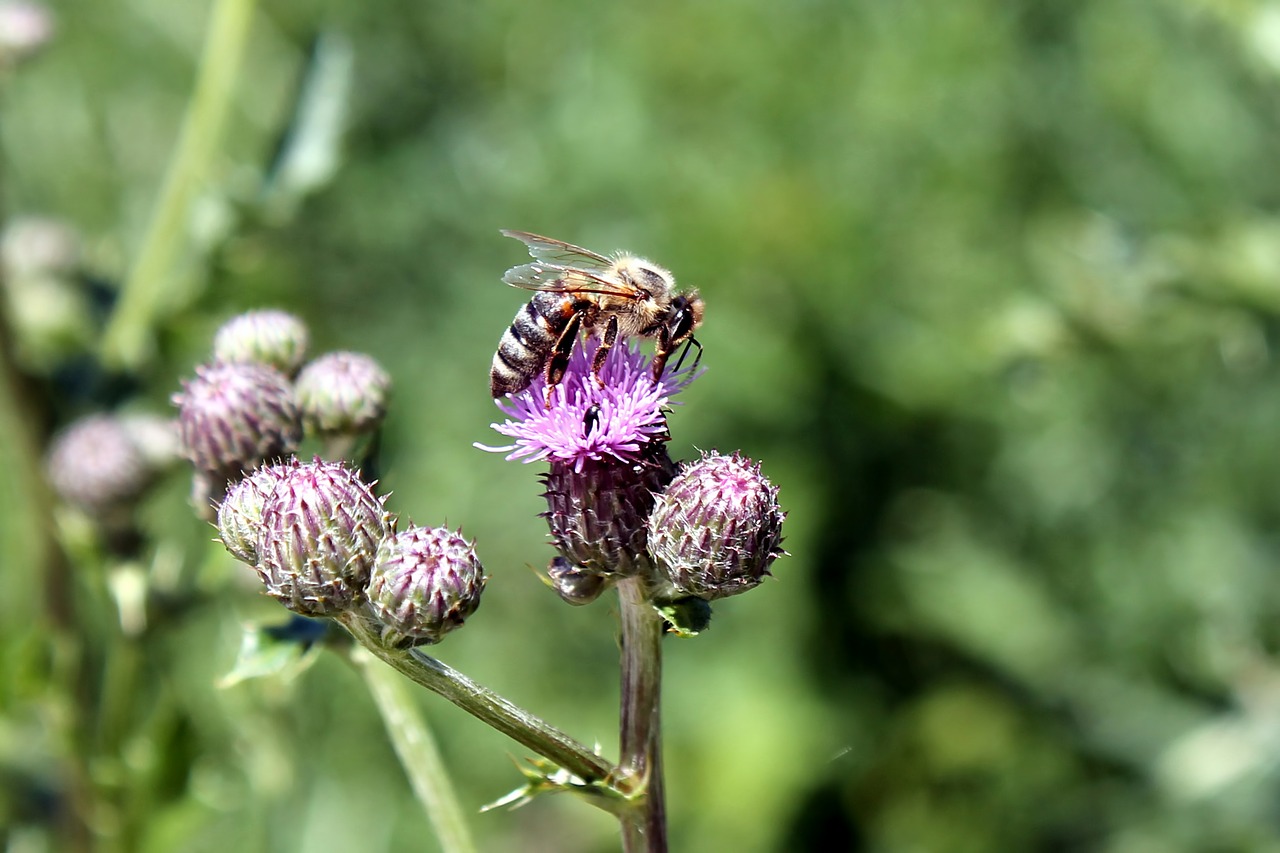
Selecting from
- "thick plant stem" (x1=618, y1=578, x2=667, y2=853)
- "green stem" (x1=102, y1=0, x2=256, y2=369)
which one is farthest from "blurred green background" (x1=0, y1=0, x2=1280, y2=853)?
"thick plant stem" (x1=618, y1=578, x2=667, y2=853)

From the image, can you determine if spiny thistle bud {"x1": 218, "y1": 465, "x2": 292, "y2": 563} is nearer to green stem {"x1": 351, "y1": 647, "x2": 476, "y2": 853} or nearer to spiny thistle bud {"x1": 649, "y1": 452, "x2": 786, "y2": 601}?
green stem {"x1": 351, "y1": 647, "x2": 476, "y2": 853}

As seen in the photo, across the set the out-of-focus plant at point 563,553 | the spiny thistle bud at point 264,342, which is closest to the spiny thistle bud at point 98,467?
the spiny thistle bud at point 264,342

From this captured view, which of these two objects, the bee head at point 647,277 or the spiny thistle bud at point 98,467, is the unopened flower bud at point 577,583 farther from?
the spiny thistle bud at point 98,467

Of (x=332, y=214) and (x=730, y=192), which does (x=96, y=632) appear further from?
(x=730, y=192)

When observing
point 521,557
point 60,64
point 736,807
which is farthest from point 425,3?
point 736,807

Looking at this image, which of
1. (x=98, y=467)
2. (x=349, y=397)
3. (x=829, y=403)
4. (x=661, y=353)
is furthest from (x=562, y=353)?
(x=829, y=403)

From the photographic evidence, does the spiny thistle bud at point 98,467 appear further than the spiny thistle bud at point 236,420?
Yes
